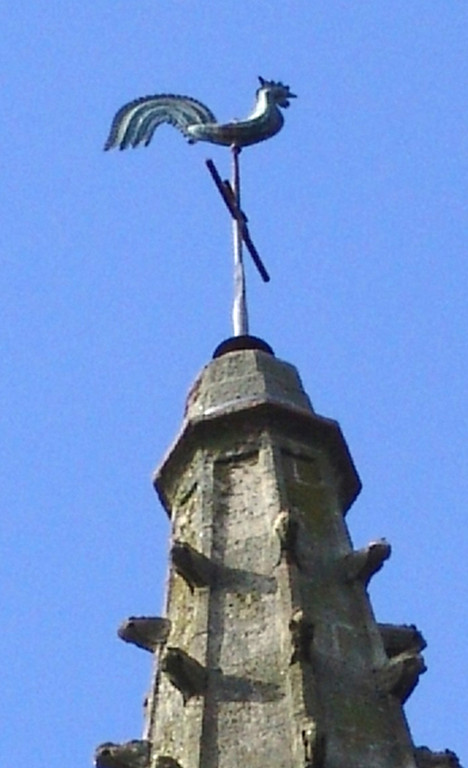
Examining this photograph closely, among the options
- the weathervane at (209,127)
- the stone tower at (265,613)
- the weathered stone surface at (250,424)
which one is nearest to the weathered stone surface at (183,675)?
the stone tower at (265,613)

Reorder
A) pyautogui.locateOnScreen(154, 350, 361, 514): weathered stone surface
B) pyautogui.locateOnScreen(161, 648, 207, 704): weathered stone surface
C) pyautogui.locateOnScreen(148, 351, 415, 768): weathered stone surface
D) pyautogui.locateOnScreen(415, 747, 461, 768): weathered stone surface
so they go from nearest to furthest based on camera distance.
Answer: pyautogui.locateOnScreen(148, 351, 415, 768): weathered stone surface → pyautogui.locateOnScreen(161, 648, 207, 704): weathered stone surface → pyautogui.locateOnScreen(415, 747, 461, 768): weathered stone surface → pyautogui.locateOnScreen(154, 350, 361, 514): weathered stone surface

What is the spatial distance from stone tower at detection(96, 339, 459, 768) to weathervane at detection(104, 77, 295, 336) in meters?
2.32

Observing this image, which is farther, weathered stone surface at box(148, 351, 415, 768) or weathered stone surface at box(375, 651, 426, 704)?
weathered stone surface at box(375, 651, 426, 704)

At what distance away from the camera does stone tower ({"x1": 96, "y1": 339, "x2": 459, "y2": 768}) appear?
844 cm

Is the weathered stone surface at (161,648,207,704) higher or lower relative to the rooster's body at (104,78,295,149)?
lower

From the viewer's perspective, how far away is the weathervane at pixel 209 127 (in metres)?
13.7

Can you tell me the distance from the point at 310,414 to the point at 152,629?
1.85 metres

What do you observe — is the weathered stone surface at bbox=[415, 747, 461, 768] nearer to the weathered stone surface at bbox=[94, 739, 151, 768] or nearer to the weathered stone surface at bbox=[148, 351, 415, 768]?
the weathered stone surface at bbox=[148, 351, 415, 768]

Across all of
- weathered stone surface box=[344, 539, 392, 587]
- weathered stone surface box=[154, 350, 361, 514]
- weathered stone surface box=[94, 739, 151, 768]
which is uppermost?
weathered stone surface box=[154, 350, 361, 514]

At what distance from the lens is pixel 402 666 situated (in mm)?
8938

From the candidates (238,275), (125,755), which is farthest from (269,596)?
(238,275)

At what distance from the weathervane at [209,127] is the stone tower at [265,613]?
91.3 inches

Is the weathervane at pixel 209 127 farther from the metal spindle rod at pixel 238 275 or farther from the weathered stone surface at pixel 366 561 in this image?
the weathered stone surface at pixel 366 561

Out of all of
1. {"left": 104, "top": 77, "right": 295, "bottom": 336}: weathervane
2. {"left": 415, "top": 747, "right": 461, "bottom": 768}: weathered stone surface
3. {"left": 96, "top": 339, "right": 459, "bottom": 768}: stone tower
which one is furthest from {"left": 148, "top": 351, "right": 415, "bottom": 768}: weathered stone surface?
{"left": 104, "top": 77, "right": 295, "bottom": 336}: weathervane
